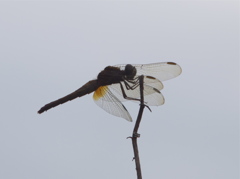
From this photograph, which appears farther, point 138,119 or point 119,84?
point 119,84

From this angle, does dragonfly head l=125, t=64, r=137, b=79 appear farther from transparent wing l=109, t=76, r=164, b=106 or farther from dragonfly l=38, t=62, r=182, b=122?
transparent wing l=109, t=76, r=164, b=106

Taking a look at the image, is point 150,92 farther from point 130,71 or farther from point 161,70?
point 130,71

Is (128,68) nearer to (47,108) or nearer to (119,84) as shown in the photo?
(119,84)

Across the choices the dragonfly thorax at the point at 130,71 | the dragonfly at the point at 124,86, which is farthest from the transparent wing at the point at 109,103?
the dragonfly thorax at the point at 130,71

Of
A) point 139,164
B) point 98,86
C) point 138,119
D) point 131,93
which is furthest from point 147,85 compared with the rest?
point 139,164

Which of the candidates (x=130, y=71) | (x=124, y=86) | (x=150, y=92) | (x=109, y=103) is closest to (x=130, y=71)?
(x=130, y=71)

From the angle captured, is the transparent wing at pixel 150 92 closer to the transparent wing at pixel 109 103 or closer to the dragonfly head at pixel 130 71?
the transparent wing at pixel 109 103
